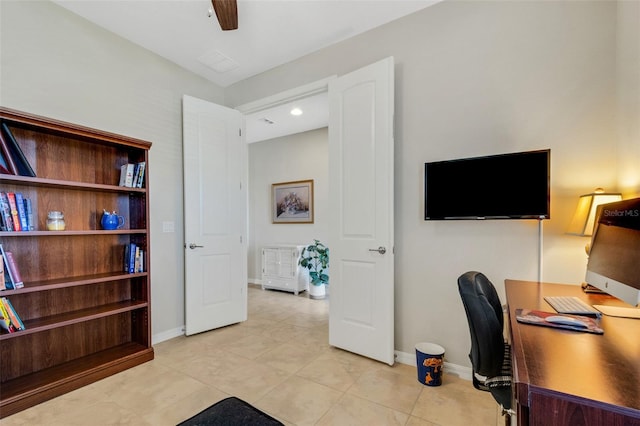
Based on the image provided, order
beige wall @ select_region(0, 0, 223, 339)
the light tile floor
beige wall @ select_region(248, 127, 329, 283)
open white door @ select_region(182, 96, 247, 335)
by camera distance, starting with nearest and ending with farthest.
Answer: the light tile floor < beige wall @ select_region(0, 0, 223, 339) < open white door @ select_region(182, 96, 247, 335) < beige wall @ select_region(248, 127, 329, 283)

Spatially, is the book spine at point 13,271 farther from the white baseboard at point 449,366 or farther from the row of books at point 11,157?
the white baseboard at point 449,366

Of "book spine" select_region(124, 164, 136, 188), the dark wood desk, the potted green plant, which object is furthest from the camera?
the potted green plant

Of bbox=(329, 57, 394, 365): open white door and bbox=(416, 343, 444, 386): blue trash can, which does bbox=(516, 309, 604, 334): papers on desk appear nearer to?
bbox=(416, 343, 444, 386): blue trash can

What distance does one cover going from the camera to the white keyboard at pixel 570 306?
124cm

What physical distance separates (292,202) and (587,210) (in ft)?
13.9

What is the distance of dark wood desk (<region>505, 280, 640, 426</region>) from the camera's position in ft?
2.12

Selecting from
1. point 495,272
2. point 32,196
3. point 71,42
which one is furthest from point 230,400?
point 71,42

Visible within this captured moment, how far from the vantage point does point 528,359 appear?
2.78 feet

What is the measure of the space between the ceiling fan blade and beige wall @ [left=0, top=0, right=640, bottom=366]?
44.0 inches

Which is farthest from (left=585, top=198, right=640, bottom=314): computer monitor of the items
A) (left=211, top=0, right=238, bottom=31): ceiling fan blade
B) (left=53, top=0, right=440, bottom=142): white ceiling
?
(left=211, top=0, right=238, bottom=31): ceiling fan blade

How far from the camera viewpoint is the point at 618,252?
123 cm

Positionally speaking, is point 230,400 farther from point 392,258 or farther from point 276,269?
point 276,269

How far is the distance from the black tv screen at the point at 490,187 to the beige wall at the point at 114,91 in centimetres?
258

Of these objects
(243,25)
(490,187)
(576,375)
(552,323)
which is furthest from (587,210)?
(243,25)
